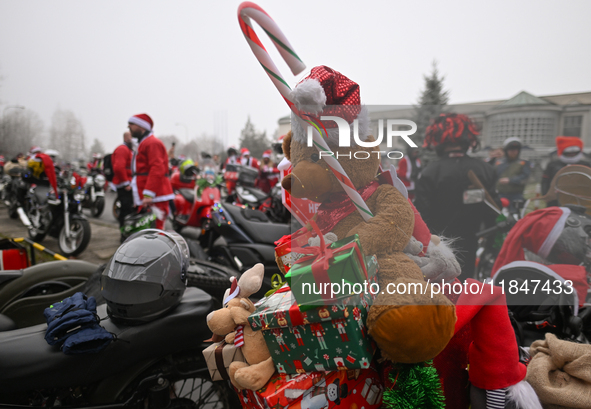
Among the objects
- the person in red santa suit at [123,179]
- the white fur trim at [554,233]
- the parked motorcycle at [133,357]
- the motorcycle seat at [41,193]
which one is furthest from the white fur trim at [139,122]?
the white fur trim at [554,233]

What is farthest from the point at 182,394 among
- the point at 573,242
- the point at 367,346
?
the point at 573,242

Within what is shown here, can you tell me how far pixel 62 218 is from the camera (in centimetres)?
672

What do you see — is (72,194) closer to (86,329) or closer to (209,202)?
(209,202)

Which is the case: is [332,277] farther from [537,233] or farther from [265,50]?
[537,233]

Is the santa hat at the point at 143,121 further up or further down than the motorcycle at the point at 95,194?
further up

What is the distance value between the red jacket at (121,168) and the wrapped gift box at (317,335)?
19.8 feet

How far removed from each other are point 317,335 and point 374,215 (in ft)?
1.40

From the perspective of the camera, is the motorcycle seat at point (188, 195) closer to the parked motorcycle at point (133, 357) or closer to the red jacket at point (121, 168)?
the red jacket at point (121, 168)

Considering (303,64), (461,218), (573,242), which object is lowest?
(573,242)

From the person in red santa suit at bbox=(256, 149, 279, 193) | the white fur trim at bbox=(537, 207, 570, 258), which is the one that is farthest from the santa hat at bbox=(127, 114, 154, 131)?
the person in red santa suit at bbox=(256, 149, 279, 193)

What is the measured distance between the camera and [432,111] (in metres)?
1.46

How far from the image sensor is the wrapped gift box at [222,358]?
1.25 meters

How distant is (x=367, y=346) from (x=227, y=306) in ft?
1.75

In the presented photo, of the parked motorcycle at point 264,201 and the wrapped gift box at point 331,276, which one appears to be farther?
the parked motorcycle at point 264,201
